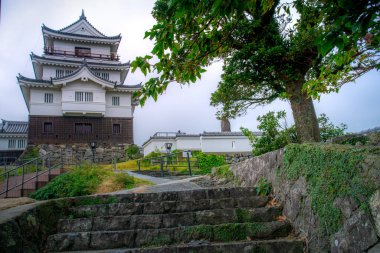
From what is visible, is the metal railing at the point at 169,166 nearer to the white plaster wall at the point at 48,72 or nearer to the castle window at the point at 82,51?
the white plaster wall at the point at 48,72

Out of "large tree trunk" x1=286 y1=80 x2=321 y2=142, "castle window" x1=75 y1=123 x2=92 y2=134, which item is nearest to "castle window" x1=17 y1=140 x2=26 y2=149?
"castle window" x1=75 y1=123 x2=92 y2=134

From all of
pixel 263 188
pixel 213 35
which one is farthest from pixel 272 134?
pixel 213 35

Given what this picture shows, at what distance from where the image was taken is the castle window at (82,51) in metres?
31.4

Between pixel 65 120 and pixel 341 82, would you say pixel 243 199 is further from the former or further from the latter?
pixel 65 120

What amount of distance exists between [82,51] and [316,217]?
33.0m

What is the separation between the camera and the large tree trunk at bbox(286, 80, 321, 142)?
8.57 m

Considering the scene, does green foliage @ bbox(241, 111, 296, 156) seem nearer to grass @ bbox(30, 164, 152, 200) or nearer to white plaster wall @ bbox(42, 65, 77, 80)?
grass @ bbox(30, 164, 152, 200)

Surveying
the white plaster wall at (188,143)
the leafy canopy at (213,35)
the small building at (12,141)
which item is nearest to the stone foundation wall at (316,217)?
the leafy canopy at (213,35)

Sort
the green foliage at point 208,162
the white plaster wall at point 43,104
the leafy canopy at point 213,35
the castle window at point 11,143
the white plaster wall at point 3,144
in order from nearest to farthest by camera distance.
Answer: the leafy canopy at point 213,35 → the green foliage at point 208,162 → the white plaster wall at point 43,104 → the white plaster wall at point 3,144 → the castle window at point 11,143

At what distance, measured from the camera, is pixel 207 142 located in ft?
92.2

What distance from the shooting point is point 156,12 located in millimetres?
10797

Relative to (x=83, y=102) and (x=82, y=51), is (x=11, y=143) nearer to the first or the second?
(x=83, y=102)

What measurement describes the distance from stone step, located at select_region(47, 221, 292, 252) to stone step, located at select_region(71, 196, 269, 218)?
2.38 feet

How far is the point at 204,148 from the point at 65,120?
567 inches
